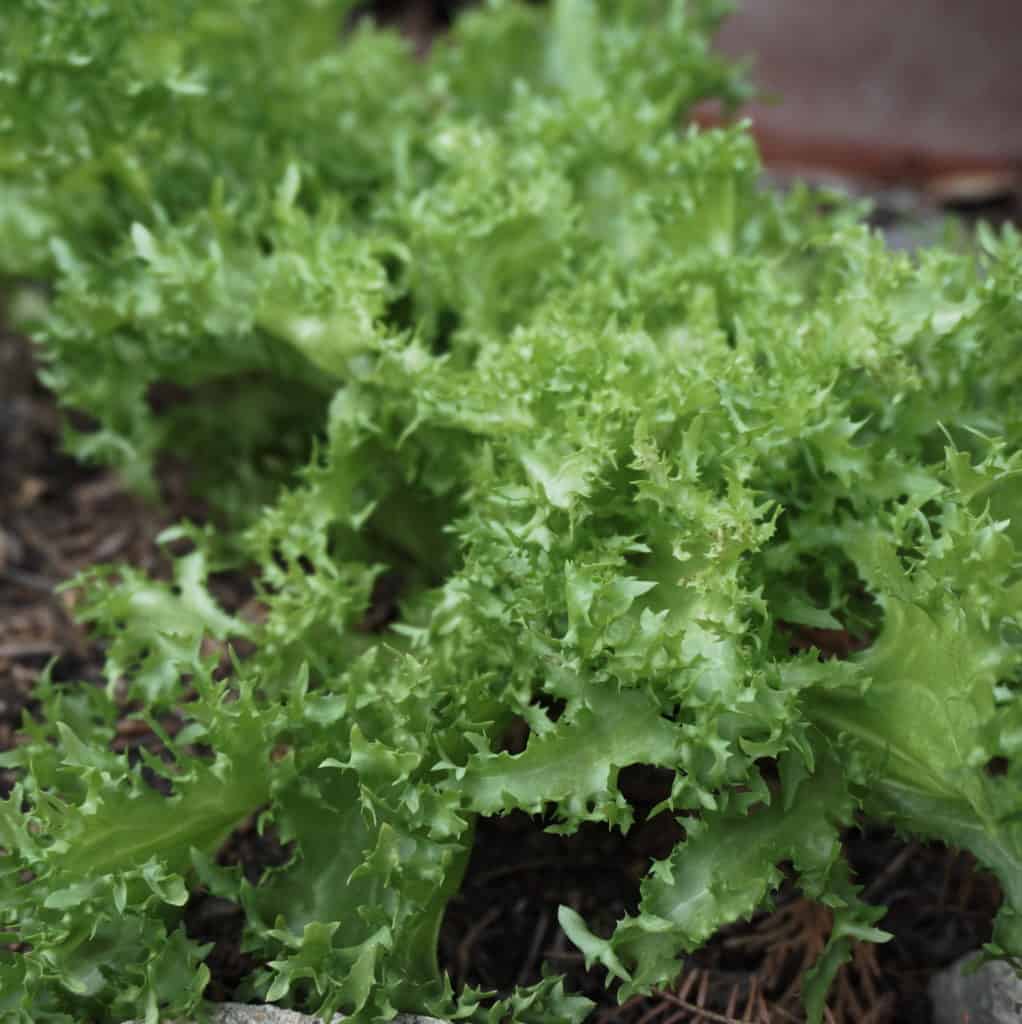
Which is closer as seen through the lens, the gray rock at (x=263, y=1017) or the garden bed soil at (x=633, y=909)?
the gray rock at (x=263, y=1017)

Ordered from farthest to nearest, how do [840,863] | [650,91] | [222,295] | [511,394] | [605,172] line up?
[650,91] → [605,172] → [222,295] → [511,394] → [840,863]

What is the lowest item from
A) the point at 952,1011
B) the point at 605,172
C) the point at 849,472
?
the point at 952,1011

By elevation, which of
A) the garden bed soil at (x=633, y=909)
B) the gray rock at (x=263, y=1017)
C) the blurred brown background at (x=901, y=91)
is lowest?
the garden bed soil at (x=633, y=909)

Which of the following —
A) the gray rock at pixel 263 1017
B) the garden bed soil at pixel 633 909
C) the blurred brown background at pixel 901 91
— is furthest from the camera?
the blurred brown background at pixel 901 91

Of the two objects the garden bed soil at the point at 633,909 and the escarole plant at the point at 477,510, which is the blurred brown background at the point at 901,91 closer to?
the escarole plant at the point at 477,510

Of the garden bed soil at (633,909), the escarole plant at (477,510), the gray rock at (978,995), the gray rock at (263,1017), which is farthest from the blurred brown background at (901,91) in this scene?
the gray rock at (263,1017)

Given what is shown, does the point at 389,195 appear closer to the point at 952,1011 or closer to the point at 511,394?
the point at 511,394

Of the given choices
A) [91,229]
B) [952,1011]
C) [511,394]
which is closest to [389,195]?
[91,229]
